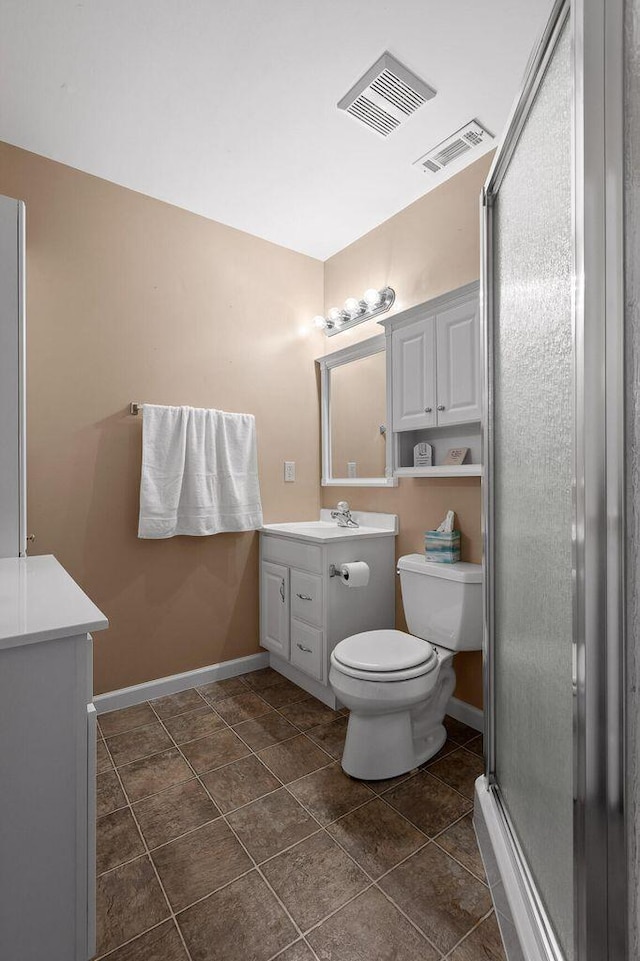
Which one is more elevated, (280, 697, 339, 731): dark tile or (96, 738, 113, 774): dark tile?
(280, 697, 339, 731): dark tile

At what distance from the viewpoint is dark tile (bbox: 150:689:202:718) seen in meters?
2.20

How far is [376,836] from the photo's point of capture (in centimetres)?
142

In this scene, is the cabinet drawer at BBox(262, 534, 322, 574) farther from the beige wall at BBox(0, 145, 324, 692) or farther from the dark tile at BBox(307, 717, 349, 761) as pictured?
the dark tile at BBox(307, 717, 349, 761)

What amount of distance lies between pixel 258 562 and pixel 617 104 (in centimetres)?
243

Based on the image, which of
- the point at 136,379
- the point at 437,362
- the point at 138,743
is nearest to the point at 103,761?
the point at 138,743

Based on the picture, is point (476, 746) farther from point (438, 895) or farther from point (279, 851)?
point (279, 851)

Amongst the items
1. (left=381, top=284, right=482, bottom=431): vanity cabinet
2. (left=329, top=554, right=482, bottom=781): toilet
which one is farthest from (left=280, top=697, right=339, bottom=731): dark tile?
(left=381, top=284, right=482, bottom=431): vanity cabinet

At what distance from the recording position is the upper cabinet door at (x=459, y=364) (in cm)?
191

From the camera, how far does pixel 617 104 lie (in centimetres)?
61

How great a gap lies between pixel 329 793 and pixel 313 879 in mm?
341

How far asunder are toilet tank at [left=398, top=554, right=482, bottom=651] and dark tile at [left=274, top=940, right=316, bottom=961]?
3.46 feet

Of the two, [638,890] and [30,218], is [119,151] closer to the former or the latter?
[30,218]

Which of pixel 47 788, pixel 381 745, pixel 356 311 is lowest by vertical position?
pixel 381 745

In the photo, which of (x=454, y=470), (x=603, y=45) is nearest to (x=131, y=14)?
(x=603, y=45)
